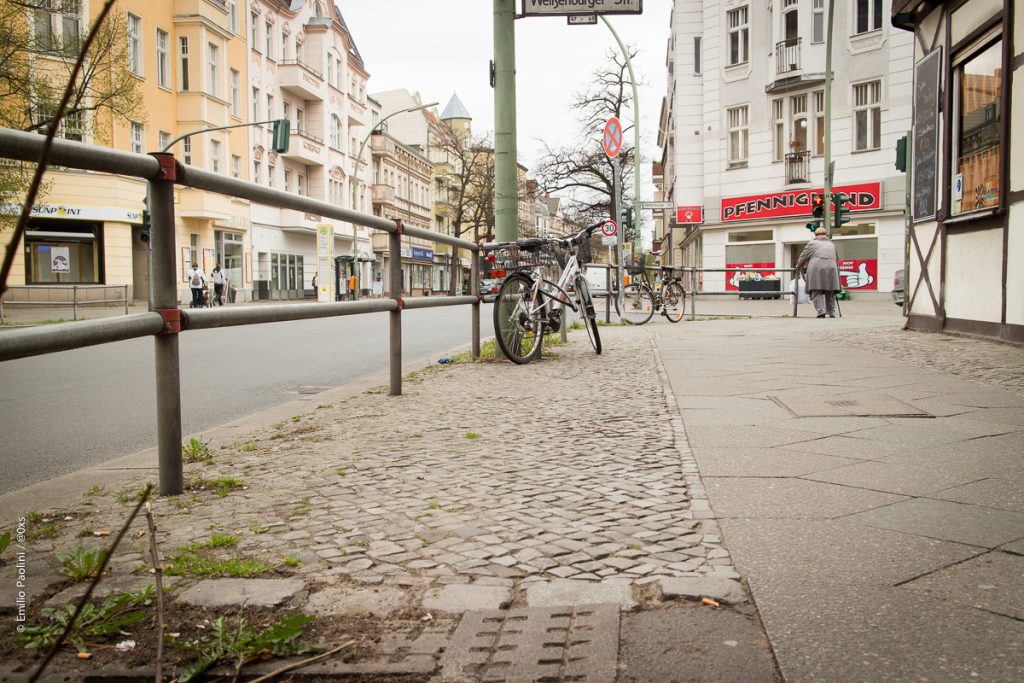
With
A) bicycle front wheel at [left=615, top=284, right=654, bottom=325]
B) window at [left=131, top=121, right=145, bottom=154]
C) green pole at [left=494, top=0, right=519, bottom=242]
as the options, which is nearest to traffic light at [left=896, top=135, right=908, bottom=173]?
bicycle front wheel at [left=615, top=284, right=654, bottom=325]

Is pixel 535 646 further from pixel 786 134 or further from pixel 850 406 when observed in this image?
pixel 786 134

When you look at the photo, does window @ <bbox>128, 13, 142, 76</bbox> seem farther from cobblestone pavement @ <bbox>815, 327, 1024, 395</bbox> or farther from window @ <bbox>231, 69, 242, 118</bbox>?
cobblestone pavement @ <bbox>815, 327, 1024, 395</bbox>

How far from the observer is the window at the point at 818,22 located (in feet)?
111

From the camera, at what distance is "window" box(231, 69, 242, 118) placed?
41750 millimetres

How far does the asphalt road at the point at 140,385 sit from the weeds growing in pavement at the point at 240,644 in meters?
2.57

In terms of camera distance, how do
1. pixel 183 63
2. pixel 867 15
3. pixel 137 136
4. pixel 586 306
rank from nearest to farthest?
pixel 586 306 → pixel 867 15 → pixel 137 136 → pixel 183 63

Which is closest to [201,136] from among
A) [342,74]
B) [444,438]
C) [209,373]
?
[342,74]

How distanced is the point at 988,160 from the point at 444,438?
782 centimetres

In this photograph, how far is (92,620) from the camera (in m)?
2.11

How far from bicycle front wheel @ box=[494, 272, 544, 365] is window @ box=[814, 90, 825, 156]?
29.0 m

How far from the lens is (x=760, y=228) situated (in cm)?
3616

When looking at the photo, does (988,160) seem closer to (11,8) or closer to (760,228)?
(11,8)

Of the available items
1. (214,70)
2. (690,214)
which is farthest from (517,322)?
(214,70)

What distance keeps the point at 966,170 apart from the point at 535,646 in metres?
10.1
